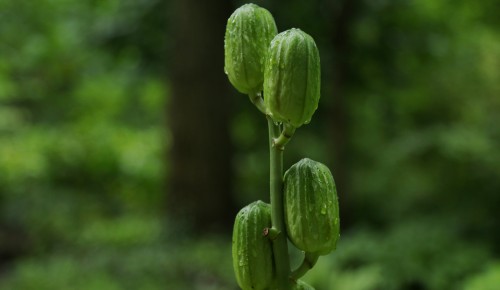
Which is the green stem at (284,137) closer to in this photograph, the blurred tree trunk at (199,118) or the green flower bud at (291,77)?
the green flower bud at (291,77)

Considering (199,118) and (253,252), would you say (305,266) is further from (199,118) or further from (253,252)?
(199,118)

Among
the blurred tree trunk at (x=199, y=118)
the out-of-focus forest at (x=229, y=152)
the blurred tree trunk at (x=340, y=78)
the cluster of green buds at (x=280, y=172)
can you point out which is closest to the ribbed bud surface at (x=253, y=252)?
the cluster of green buds at (x=280, y=172)

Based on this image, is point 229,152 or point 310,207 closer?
point 310,207

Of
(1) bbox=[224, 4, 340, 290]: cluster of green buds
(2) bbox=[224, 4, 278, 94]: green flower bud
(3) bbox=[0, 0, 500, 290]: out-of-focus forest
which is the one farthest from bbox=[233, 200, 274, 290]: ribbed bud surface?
(3) bbox=[0, 0, 500, 290]: out-of-focus forest

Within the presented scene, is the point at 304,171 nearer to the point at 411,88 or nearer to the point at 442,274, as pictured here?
the point at 442,274

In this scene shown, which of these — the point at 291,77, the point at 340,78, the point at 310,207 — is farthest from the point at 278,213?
the point at 340,78

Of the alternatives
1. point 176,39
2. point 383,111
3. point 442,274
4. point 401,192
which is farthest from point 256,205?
point 383,111
